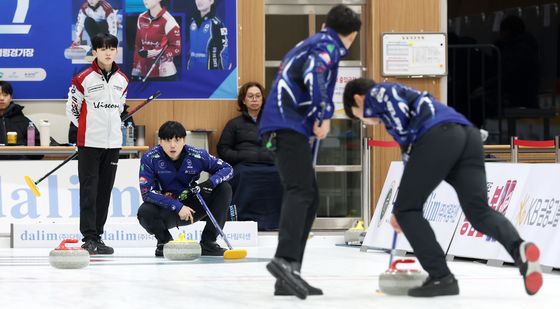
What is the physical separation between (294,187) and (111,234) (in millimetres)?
4557

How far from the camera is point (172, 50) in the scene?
10602mm

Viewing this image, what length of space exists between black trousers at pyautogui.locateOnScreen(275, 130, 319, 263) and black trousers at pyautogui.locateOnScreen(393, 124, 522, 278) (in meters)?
0.42

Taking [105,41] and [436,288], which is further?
[105,41]

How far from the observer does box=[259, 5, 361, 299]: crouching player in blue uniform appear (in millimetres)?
4906

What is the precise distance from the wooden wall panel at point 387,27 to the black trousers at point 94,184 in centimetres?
338

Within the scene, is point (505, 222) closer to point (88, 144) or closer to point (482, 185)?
point (482, 185)

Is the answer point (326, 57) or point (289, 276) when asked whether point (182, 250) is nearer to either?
point (289, 276)

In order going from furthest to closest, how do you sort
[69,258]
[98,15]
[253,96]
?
[98,15], [253,96], [69,258]

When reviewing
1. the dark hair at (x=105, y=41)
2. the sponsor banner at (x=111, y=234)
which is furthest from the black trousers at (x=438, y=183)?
the sponsor banner at (x=111, y=234)

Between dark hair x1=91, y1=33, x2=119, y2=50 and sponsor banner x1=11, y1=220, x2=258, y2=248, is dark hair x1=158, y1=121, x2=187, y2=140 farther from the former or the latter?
sponsor banner x1=11, y1=220, x2=258, y2=248

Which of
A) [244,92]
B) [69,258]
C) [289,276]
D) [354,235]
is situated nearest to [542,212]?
[289,276]

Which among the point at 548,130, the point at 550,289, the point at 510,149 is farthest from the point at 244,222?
the point at 548,130

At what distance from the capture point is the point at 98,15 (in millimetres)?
10484

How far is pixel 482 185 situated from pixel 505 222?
Result: 0.63 ft
